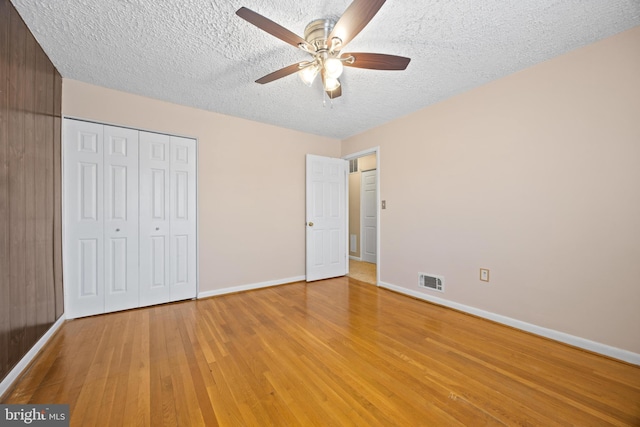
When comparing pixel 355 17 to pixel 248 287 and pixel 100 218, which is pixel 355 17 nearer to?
pixel 100 218

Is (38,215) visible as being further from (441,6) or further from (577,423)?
(577,423)

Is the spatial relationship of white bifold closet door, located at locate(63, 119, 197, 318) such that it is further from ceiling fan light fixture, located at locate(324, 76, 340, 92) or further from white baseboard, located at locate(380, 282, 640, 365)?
white baseboard, located at locate(380, 282, 640, 365)

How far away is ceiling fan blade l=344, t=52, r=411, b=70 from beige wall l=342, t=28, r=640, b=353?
1.48m

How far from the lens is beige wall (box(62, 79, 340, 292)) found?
2.87m

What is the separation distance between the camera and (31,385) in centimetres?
157

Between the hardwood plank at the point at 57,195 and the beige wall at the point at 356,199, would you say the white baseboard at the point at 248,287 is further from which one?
the beige wall at the point at 356,199

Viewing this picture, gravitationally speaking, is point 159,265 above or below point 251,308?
above

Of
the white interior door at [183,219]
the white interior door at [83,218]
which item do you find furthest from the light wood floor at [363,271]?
the white interior door at [83,218]

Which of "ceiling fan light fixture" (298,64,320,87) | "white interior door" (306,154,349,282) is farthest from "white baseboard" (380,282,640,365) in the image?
"ceiling fan light fixture" (298,64,320,87)

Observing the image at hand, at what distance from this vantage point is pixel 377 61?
1.74m

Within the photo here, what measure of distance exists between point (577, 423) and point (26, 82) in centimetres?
416

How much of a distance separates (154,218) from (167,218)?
0.13 metres

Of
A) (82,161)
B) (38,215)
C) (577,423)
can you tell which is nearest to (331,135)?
(82,161)

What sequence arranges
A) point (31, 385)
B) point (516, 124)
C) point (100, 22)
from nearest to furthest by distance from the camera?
1. point (31, 385)
2. point (100, 22)
3. point (516, 124)
